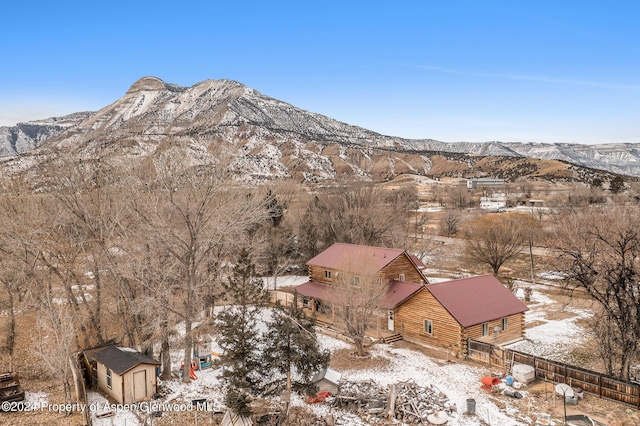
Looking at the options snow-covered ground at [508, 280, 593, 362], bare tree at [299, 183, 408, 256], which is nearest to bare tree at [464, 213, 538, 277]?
snow-covered ground at [508, 280, 593, 362]

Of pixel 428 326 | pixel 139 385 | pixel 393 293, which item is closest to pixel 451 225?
pixel 393 293

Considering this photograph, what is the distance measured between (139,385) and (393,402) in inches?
445

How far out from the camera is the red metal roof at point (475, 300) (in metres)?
28.5

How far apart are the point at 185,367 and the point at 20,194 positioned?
13.9 meters

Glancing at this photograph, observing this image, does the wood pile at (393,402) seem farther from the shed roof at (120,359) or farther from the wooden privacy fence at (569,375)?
the shed roof at (120,359)

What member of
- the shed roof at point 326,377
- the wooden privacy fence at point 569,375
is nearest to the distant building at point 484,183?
the wooden privacy fence at point 569,375

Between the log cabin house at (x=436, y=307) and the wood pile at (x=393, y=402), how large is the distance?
6.90 meters

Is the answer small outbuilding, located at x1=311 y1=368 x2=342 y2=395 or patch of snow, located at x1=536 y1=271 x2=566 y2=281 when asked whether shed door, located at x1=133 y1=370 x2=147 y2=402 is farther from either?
patch of snow, located at x1=536 y1=271 x2=566 y2=281

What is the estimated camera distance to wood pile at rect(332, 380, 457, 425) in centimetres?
1927

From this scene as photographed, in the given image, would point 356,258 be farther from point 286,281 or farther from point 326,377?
point 286,281

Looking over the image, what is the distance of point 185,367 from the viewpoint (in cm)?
2230

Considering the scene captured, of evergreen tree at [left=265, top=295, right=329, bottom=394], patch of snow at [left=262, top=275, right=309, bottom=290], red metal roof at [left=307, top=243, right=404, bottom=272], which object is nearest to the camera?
evergreen tree at [left=265, top=295, right=329, bottom=394]

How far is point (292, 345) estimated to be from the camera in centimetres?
1862

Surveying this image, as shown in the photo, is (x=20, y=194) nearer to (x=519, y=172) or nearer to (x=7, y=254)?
(x=7, y=254)
